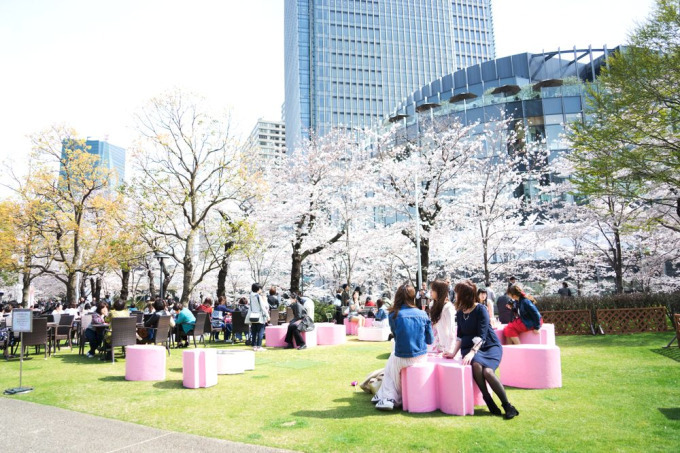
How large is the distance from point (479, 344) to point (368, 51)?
108 meters

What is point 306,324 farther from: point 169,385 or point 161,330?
point 169,385

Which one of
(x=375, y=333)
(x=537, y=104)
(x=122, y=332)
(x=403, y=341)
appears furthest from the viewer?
(x=537, y=104)

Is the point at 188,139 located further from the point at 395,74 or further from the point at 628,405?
the point at 395,74

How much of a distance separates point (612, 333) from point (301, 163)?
16.7m

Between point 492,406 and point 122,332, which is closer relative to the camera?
point 492,406

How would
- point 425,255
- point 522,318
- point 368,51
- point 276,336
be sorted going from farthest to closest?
1. point 368,51
2. point 425,255
3. point 276,336
4. point 522,318

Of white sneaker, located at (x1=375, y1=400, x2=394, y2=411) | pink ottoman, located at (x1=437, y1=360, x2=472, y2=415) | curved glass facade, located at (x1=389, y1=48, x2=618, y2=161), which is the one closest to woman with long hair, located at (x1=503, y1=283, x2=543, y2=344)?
pink ottoman, located at (x1=437, y1=360, x2=472, y2=415)

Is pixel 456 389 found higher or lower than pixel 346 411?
higher

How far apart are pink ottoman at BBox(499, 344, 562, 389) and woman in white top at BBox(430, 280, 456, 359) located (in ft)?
3.30

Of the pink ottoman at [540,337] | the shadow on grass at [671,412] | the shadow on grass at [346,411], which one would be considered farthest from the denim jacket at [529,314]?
the shadow on grass at [346,411]

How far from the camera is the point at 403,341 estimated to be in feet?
18.8

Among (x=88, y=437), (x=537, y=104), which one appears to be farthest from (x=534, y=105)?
(x=88, y=437)

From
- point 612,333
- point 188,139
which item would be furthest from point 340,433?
point 188,139

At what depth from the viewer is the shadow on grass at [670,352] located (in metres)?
8.74
